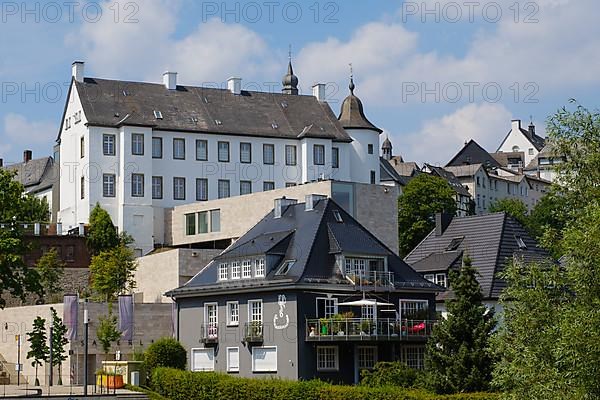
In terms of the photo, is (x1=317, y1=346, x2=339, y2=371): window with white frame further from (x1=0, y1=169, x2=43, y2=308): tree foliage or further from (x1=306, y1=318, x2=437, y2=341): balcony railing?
(x1=0, y1=169, x2=43, y2=308): tree foliage

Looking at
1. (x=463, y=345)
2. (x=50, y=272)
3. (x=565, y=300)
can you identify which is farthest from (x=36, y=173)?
(x=565, y=300)

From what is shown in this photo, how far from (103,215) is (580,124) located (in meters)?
52.5

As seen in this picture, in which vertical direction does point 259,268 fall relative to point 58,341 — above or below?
above

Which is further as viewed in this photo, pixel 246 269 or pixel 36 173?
pixel 36 173

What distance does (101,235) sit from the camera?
80.8 meters

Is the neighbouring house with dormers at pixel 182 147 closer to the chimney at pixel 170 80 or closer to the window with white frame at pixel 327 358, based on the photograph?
the chimney at pixel 170 80

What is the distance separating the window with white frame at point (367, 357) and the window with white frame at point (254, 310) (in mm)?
4614

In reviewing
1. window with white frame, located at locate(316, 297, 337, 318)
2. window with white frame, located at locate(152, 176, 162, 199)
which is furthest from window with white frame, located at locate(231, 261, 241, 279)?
window with white frame, located at locate(152, 176, 162, 199)

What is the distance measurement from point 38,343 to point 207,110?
118ft

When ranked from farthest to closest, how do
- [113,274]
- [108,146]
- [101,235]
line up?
[108,146] → [101,235] → [113,274]

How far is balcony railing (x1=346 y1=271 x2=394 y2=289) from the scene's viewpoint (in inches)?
2146

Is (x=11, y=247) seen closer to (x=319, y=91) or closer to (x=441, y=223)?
(x=441, y=223)

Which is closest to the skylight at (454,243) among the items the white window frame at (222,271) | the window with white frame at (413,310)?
the window with white frame at (413,310)

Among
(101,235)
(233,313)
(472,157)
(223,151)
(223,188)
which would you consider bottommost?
(233,313)
